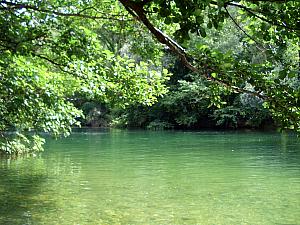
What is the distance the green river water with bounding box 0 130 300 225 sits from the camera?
32.0ft

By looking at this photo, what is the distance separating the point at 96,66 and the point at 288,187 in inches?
248

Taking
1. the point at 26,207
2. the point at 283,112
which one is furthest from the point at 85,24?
the point at 283,112

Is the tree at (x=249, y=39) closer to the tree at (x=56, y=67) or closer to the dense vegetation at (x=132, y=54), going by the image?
Answer: the dense vegetation at (x=132, y=54)

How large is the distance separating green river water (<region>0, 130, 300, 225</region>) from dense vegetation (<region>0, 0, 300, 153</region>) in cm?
162

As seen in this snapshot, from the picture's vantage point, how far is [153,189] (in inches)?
510

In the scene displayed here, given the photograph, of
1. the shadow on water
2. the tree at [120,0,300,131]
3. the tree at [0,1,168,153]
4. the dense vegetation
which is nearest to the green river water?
the shadow on water

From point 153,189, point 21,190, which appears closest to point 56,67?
point 21,190

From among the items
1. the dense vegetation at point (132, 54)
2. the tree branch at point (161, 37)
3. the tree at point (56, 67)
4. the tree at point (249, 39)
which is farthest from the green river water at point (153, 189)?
the tree branch at point (161, 37)

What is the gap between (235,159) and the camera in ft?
65.0

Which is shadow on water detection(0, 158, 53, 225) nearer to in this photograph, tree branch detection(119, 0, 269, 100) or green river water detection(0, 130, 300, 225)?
green river water detection(0, 130, 300, 225)

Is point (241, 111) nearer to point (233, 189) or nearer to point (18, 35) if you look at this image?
point (233, 189)

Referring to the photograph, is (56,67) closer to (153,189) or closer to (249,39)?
(153,189)

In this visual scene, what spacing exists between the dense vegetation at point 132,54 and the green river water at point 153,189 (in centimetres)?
162

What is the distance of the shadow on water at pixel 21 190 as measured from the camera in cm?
968
